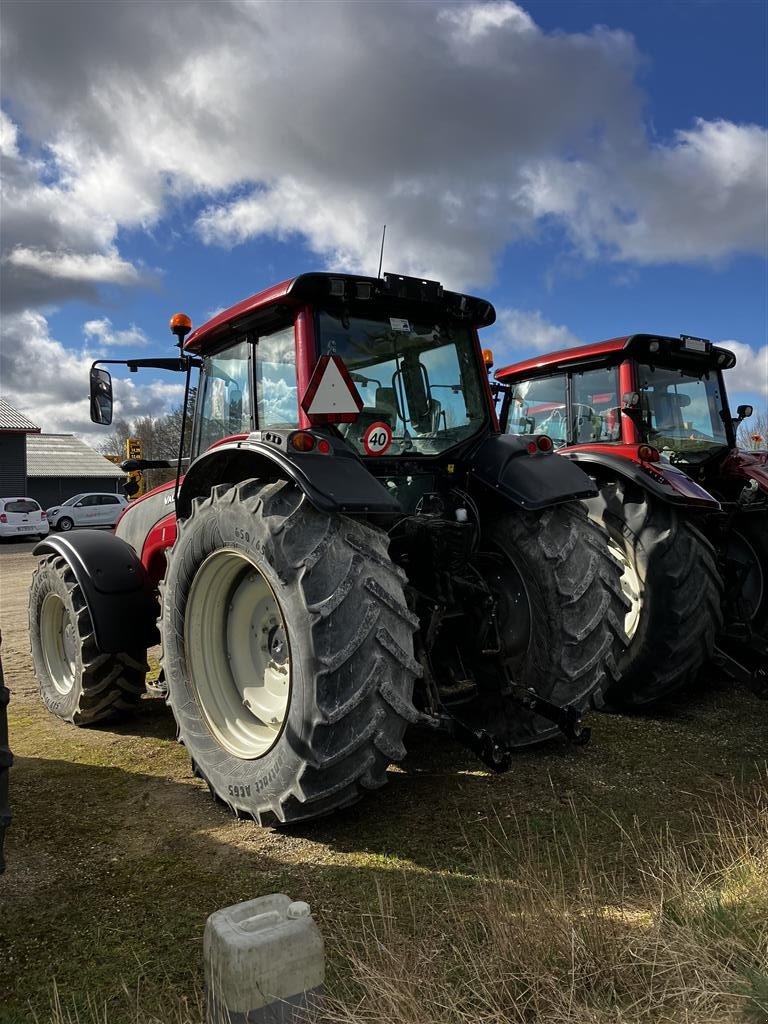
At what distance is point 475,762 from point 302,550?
178 cm

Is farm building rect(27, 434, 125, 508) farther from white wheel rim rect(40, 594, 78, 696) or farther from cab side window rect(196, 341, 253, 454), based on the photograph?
cab side window rect(196, 341, 253, 454)

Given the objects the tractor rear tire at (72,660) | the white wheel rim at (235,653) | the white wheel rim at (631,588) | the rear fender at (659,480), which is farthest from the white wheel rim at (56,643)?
the white wheel rim at (631,588)

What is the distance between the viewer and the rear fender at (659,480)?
503 cm

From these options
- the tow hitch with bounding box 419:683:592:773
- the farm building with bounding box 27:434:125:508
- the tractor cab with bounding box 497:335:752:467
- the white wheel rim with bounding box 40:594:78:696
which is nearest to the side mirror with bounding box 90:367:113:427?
the white wheel rim with bounding box 40:594:78:696

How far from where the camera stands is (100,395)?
4477 mm

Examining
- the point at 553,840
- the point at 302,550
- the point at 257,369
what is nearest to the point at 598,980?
the point at 553,840

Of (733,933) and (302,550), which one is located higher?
(302,550)

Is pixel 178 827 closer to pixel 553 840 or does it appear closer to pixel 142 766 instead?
pixel 142 766

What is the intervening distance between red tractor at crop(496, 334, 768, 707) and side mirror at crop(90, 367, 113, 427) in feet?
9.45

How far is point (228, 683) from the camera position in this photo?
3932 millimetres

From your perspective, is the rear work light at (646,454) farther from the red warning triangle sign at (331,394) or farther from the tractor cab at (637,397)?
the red warning triangle sign at (331,394)

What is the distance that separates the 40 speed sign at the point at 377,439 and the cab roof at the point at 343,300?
589mm

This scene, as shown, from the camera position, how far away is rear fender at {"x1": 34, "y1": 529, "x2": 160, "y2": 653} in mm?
4680

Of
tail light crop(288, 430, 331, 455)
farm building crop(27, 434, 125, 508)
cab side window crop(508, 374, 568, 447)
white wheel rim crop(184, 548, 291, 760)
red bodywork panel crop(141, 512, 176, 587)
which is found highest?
farm building crop(27, 434, 125, 508)
